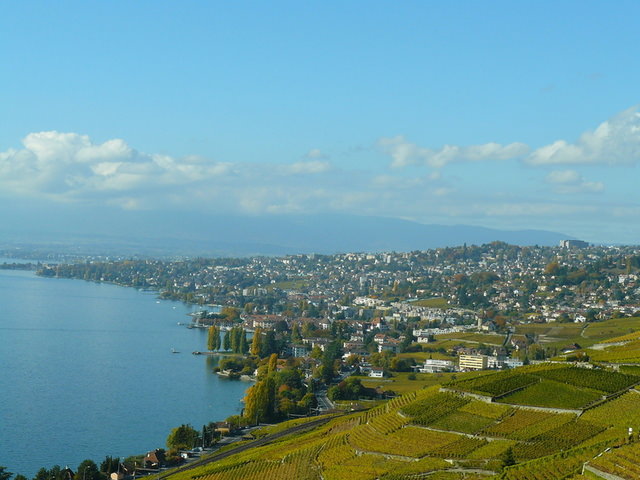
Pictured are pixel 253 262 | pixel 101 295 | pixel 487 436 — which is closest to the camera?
pixel 487 436

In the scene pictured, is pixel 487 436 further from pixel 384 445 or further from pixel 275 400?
pixel 275 400

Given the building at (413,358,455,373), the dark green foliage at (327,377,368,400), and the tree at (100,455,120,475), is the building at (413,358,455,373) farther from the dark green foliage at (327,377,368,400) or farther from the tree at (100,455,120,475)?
the tree at (100,455,120,475)

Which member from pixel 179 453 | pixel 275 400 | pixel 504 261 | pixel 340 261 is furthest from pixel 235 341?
pixel 340 261

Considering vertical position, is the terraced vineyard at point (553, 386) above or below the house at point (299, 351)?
above

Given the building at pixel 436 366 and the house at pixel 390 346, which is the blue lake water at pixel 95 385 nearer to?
the building at pixel 436 366

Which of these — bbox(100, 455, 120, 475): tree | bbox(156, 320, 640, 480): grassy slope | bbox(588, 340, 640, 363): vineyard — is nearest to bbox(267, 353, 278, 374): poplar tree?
bbox(588, 340, 640, 363): vineyard

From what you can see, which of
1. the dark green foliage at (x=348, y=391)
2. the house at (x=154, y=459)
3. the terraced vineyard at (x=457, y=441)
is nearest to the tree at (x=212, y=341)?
the dark green foliage at (x=348, y=391)
